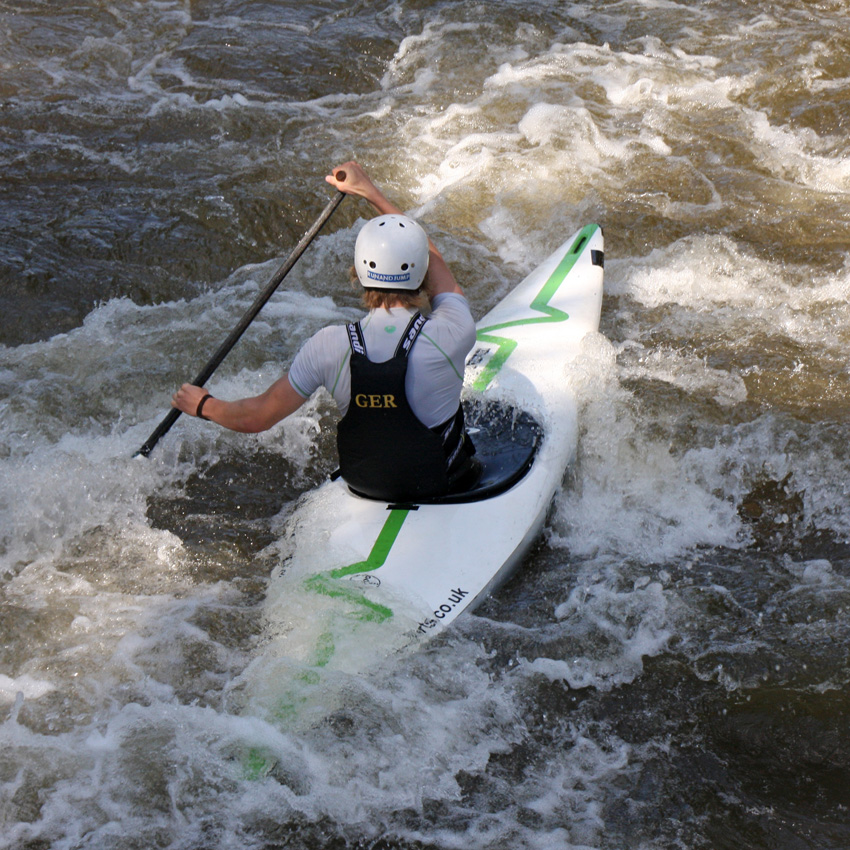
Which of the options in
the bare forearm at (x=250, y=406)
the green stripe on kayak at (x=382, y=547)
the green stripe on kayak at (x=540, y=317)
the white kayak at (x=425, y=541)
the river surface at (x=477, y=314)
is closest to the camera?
the river surface at (x=477, y=314)

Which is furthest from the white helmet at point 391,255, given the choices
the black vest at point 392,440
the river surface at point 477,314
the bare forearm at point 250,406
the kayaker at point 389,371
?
the river surface at point 477,314

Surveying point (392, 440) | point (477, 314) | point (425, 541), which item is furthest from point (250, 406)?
point (477, 314)

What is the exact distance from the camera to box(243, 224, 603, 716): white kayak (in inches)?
122

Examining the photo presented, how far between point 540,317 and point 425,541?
5.88 feet

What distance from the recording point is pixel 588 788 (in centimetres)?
278

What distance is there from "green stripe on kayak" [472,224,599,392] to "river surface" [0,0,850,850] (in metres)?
0.40

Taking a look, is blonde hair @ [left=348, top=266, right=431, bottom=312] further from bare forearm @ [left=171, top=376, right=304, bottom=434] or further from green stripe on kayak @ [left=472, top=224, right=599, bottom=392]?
green stripe on kayak @ [left=472, top=224, right=599, bottom=392]

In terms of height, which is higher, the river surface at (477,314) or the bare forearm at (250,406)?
the bare forearm at (250,406)

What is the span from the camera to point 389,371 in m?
2.87

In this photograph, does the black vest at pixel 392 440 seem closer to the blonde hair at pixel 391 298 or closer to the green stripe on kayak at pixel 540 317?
the blonde hair at pixel 391 298

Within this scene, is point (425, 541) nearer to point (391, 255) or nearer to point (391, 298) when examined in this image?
point (391, 298)

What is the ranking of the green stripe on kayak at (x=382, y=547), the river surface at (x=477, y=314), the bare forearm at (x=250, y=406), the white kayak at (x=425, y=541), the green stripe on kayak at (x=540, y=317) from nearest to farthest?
1. the river surface at (x=477, y=314)
2. the bare forearm at (x=250, y=406)
3. the white kayak at (x=425, y=541)
4. the green stripe on kayak at (x=382, y=547)
5. the green stripe on kayak at (x=540, y=317)

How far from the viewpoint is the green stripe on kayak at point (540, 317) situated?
4273 millimetres

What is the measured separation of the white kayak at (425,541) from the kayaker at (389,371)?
227 millimetres
